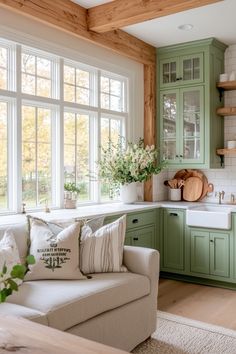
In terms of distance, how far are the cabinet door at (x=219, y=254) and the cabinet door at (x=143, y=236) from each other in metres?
0.68

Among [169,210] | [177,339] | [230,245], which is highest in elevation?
[169,210]

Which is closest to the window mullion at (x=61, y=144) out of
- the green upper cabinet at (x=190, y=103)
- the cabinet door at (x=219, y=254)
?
the green upper cabinet at (x=190, y=103)

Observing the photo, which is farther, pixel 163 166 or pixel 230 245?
pixel 163 166

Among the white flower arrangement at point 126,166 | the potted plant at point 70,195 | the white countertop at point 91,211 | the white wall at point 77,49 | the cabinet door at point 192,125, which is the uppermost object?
the white wall at point 77,49

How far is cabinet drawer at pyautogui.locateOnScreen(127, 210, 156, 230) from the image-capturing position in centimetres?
428

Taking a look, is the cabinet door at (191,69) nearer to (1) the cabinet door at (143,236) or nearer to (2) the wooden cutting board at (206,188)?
(2) the wooden cutting board at (206,188)

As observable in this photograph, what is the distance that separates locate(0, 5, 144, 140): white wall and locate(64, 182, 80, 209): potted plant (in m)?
1.14

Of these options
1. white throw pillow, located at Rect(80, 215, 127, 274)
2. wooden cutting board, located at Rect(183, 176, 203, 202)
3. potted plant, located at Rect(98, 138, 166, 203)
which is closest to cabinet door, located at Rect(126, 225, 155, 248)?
potted plant, located at Rect(98, 138, 166, 203)

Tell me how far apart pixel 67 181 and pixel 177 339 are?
200 cm

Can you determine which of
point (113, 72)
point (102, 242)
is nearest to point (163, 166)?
point (113, 72)

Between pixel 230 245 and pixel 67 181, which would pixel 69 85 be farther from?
pixel 230 245

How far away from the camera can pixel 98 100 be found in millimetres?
4637

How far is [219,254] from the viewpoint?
4473mm

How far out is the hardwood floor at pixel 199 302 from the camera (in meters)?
3.58
